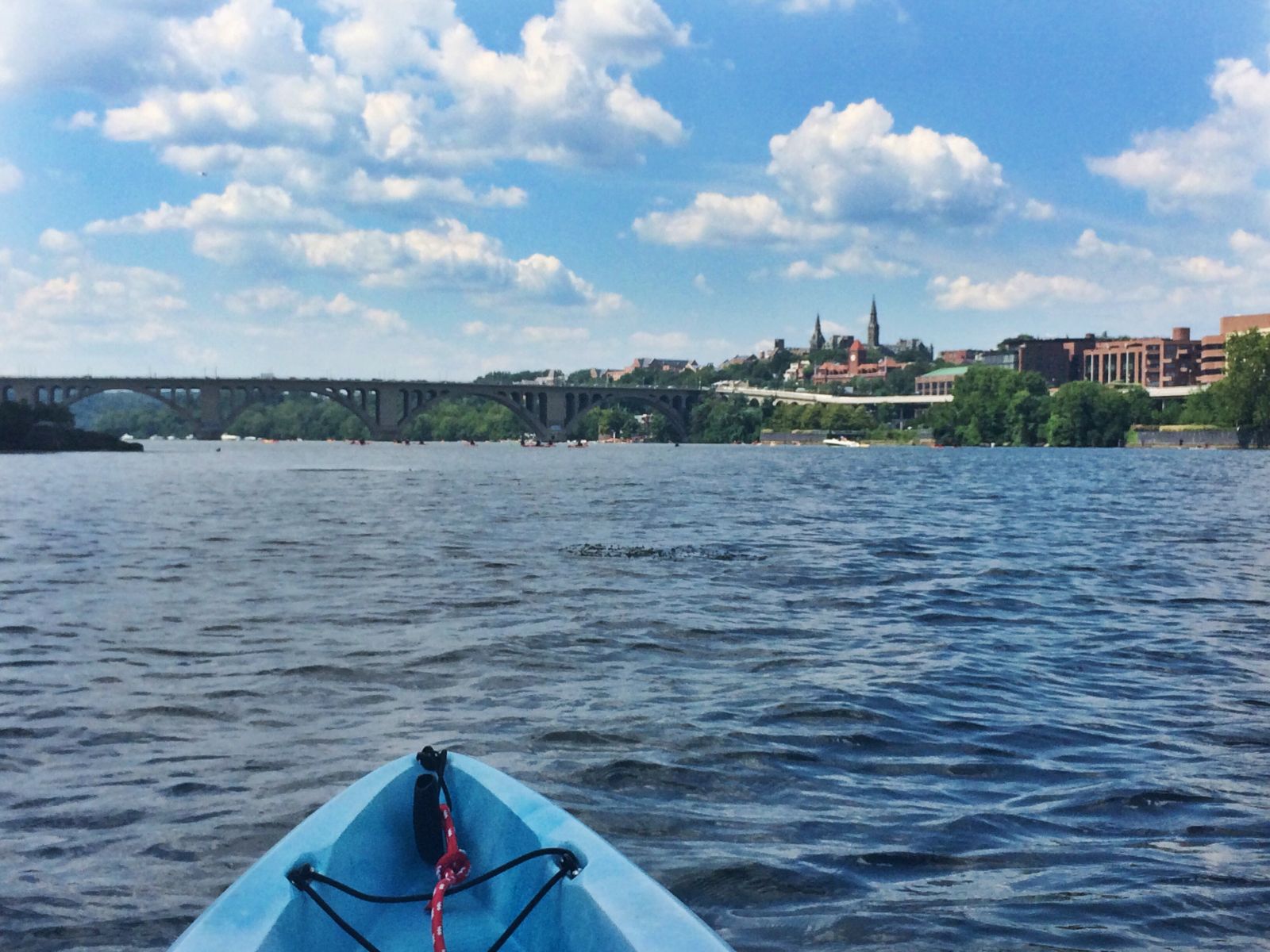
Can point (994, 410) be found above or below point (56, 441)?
above

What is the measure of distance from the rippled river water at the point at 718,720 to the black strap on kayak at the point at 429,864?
1657 mm

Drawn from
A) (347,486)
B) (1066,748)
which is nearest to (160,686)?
(1066,748)

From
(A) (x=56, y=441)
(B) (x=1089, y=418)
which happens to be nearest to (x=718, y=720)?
(A) (x=56, y=441)

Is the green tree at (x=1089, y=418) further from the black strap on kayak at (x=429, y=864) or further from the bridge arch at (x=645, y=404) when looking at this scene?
the black strap on kayak at (x=429, y=864)

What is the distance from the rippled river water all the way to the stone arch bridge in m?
107

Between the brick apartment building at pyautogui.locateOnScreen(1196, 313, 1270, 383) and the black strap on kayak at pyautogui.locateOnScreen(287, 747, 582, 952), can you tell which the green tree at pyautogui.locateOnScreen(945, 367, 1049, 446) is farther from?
the black strap on kayak at pyautogui.locateOnScreen(287, 747, 582, 952)

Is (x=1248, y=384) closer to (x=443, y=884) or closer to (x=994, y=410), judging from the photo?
(x=994, y=410)

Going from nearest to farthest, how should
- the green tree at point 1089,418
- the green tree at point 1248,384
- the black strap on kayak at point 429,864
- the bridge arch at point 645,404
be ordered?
the black strap on kayak at point 429,864 < the green tree at point 1248,384 < the green tree at point 1089,418 < the bridge arch at point 645,404

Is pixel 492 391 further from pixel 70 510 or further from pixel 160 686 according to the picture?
pixel 160 686

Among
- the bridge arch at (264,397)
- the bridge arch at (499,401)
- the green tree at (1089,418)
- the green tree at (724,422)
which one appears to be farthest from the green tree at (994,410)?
the bridge arch at (264,397)

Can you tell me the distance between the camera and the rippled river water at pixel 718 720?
6.63 m

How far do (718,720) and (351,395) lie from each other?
130 meters

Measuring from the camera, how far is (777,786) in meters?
8.57

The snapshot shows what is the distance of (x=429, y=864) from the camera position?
541cm
